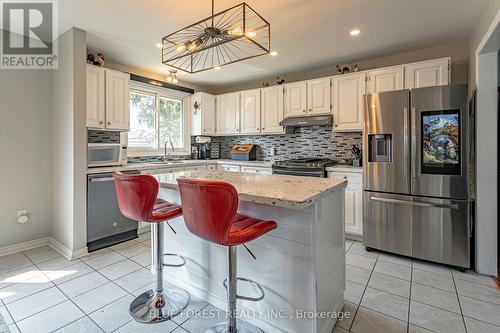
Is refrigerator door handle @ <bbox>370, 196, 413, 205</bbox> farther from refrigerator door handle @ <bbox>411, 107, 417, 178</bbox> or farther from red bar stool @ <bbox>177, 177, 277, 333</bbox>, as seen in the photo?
red bar stool @ <bbox>177, 177, 277, 333</bbox>

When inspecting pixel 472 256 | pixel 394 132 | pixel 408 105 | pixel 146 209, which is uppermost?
pixel 408 105

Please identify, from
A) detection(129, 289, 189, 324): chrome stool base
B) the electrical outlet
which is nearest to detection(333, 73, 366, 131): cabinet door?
detection(129, 289, 189, 324): chrome stool base

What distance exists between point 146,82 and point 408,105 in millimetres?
3713

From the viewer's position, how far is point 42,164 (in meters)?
3.17

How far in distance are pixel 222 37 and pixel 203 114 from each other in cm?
303

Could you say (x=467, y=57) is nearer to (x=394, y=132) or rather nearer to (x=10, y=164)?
(x=394, y=132)

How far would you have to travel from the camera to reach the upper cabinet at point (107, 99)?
10.3 ft

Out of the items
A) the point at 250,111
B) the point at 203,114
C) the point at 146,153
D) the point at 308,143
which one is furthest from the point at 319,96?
the point at 146,153

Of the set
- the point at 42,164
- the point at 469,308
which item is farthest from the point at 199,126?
the point at 469,308

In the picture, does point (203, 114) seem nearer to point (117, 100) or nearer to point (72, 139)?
point (117, 100)

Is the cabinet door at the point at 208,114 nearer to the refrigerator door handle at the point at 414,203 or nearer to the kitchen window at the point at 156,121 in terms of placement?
the kitchen window at the point at 156,121

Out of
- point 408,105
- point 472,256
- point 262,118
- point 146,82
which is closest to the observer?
point 472,256

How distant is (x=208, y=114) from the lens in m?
4.96

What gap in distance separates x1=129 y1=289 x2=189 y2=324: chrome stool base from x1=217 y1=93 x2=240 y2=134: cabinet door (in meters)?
3.23
